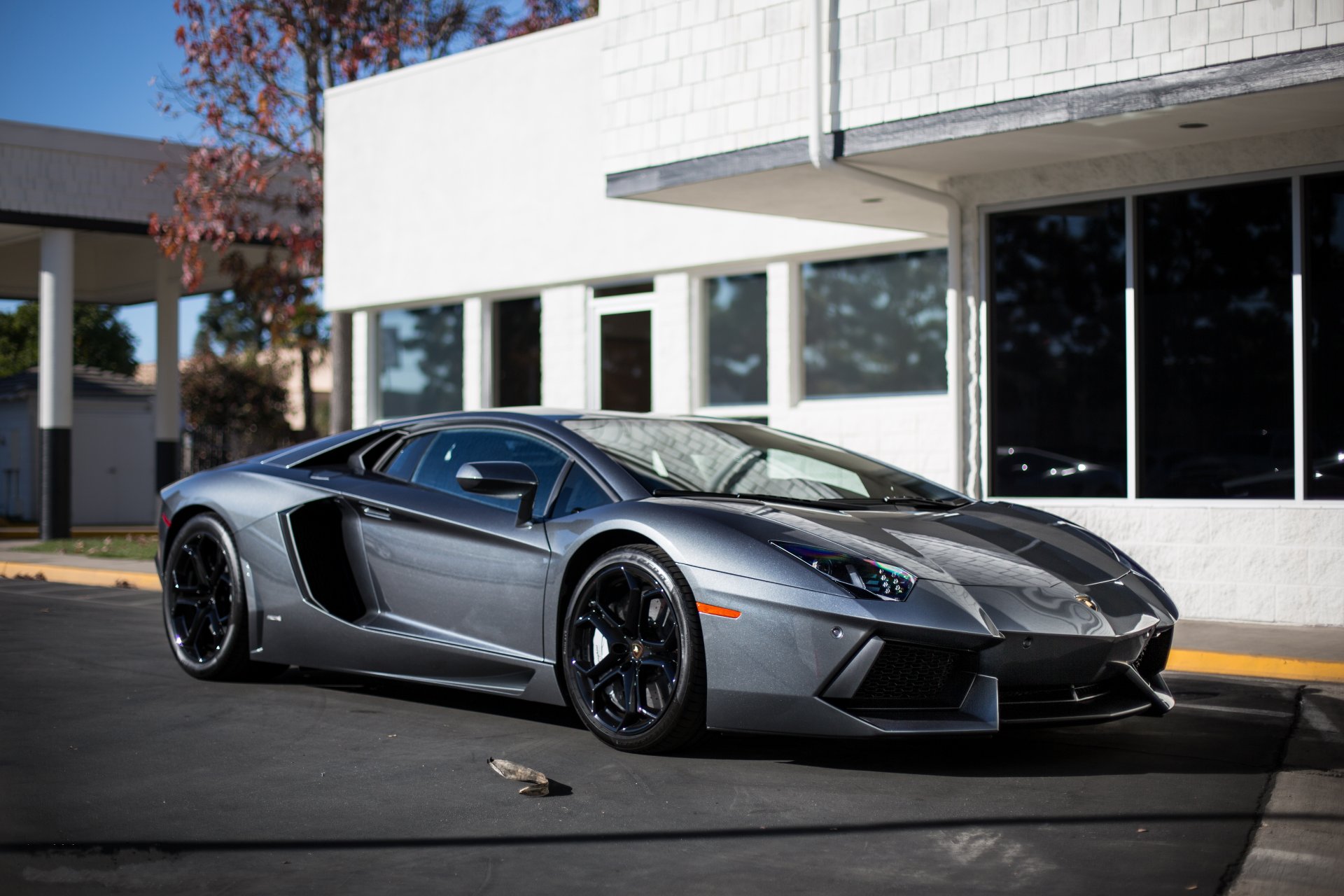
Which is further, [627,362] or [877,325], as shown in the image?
[627,362]

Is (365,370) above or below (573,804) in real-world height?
above

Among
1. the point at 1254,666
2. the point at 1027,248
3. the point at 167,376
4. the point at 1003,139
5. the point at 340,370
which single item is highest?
the point at 1003,139

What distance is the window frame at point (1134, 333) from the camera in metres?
8.93

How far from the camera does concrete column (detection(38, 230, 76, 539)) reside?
59.1ft

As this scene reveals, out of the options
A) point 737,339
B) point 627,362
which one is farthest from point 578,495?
point 627,362

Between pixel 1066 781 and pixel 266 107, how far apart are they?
812 inches

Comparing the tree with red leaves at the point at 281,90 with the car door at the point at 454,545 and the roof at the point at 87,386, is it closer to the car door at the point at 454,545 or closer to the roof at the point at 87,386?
the roof at the point at 87,386

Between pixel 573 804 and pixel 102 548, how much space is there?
13.0 metres

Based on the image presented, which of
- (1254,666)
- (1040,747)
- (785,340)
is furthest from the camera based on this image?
(785,340)

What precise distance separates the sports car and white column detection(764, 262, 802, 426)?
19.0 ft

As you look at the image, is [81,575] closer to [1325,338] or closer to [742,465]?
[742,465]

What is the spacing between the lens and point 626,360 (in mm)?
13906

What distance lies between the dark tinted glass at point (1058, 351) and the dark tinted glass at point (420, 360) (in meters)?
6.76

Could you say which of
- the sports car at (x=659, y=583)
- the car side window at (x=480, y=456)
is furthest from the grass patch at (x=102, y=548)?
the car side window at (x=480, y=456)
